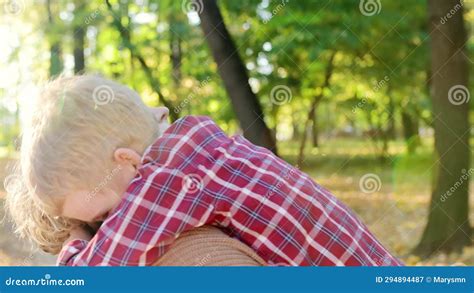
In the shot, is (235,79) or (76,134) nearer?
(76,134)

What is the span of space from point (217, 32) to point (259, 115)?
0.69 m

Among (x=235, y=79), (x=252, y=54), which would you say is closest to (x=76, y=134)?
(x=235, y=79)

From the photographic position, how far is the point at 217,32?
5.16 m

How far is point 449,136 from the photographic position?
5953mm

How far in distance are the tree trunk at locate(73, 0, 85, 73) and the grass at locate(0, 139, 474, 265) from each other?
70.9 inches

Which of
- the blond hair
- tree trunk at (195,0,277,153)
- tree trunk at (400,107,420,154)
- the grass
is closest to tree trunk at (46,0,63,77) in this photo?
the grass

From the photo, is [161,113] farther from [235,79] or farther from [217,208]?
[235,79]

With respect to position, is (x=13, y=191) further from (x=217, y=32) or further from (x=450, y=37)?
(x=450, y=37)

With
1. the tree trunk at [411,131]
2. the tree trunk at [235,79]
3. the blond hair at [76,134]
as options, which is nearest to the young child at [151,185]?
the blond hair at [76,134]

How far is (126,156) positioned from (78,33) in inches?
206

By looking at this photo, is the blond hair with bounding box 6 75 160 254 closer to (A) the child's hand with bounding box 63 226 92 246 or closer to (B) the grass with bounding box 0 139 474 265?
(A) the child's hand with bounding box 63 226 92 246

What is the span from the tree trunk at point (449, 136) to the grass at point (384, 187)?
22 centimetres

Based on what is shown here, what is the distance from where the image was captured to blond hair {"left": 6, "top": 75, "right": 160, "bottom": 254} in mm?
1350

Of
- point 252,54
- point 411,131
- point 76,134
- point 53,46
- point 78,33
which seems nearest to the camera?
point 76,134
